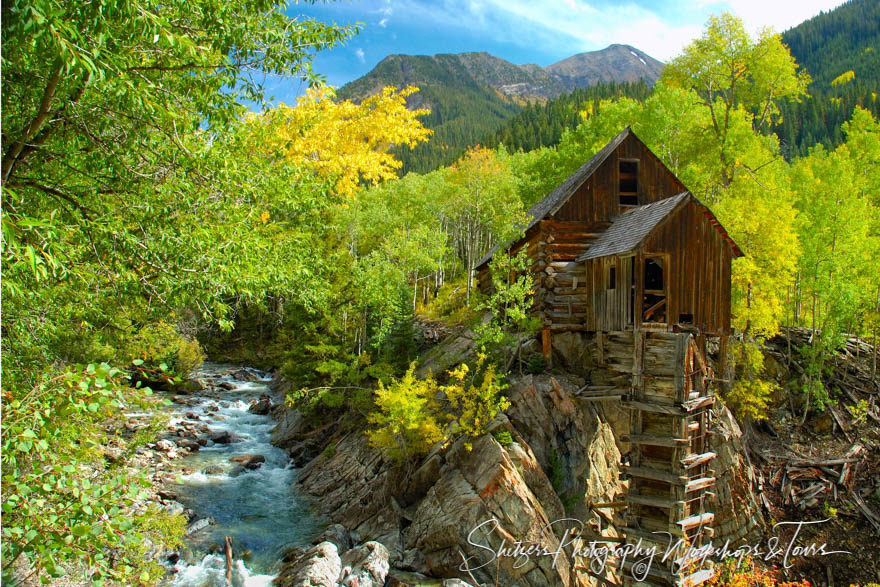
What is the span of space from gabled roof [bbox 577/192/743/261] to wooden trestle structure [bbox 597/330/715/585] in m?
2.85

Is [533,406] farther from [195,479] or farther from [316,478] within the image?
[195,479]

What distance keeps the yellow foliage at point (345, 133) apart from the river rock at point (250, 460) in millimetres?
13429

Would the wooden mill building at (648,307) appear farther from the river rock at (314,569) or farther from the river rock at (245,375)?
the river rock at (245,375)

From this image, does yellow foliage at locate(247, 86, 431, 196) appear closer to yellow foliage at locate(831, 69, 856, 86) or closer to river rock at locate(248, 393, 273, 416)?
river rock at locate(248, 393, 273, 416)

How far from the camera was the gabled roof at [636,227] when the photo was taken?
14461 millimetres

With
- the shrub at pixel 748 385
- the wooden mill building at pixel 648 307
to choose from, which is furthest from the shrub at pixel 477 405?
the shrub at pixel 748 385

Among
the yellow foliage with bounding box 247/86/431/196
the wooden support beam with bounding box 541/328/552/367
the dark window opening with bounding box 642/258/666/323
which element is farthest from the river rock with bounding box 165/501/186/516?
the dark window opening with bounding box 642/258/666/323

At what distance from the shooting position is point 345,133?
11594 mm

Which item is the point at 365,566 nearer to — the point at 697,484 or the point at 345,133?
the point at 697,484

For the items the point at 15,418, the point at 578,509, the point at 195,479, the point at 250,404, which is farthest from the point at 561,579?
the point at 250,404

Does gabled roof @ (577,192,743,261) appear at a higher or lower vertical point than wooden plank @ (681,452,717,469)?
higher

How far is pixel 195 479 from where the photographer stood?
18.0 m

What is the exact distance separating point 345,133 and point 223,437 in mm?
16755

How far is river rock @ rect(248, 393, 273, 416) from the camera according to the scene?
26.3 meters
